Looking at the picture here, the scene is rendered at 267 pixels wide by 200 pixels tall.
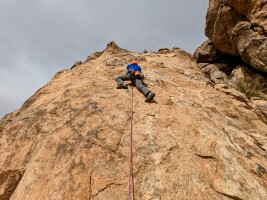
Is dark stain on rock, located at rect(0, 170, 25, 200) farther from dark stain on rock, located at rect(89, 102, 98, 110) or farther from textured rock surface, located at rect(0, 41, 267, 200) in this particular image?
dark stain on rock, located at rect(89, 102, 98, 110)

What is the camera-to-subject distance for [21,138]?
6898 millimetres

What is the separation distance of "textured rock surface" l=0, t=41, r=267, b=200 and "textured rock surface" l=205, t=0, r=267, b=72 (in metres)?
5.33

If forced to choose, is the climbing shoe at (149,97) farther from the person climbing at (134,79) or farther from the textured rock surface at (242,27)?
the textured rock surface at (242,27)

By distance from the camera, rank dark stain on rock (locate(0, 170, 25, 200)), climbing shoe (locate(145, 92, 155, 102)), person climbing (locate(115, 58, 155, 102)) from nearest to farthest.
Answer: dark stain on rock (locate(0, 170, 25, 200)), climbing shoe (locate(145, 92, 155, 102)), person climbing (locate(115, 58, 155, 102))

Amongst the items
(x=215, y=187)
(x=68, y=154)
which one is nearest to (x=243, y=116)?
(x=215, y=187)

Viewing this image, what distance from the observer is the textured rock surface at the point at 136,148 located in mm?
4992

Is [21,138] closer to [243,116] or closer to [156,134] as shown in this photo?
[156,134]

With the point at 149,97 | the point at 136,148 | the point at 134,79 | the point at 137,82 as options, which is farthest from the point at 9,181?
the point at 134,79

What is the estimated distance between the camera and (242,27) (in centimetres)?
1405

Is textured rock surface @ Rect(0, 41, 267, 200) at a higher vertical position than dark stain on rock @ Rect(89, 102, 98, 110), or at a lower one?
lower

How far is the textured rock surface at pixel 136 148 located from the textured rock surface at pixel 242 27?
5.33 meters

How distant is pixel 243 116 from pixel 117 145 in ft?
17.2

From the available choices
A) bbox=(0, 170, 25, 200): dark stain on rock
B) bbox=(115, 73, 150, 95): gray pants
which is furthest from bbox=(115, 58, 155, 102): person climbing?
bbox=(0, 170, 25, 200): dark stain on rock

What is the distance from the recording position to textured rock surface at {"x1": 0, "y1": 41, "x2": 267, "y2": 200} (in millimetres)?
4992
